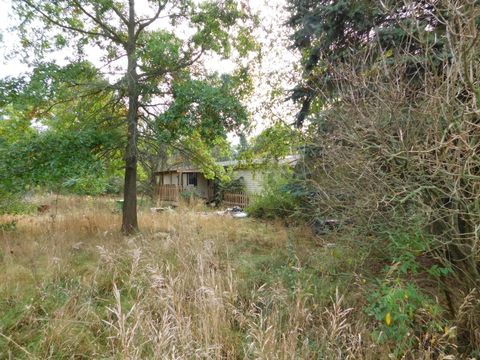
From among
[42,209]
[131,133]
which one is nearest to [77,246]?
[131,133]

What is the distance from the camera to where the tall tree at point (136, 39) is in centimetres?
552

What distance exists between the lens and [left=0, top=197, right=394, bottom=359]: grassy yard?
6.27ft

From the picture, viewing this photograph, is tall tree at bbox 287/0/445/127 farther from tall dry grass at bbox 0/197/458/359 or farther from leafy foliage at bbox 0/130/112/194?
leafy foliage at bbox 0/130/112/194

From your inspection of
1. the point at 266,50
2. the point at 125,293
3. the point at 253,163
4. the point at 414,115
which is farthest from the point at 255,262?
the point at 266,50

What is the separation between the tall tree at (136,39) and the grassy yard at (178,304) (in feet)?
9.00

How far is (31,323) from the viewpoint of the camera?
2.52 m

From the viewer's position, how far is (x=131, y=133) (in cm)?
573

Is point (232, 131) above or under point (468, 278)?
above

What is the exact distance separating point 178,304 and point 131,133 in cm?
436

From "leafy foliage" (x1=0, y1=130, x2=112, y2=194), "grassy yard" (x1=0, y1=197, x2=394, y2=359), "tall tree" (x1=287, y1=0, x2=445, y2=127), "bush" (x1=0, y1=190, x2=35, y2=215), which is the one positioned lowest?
"grassy yard" (x1=0, y1=197, x2=394, y2=359)

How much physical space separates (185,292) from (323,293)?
1.50m

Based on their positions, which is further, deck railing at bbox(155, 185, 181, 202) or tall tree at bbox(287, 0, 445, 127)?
deck railing at bbox(155, 185, 181, 202)

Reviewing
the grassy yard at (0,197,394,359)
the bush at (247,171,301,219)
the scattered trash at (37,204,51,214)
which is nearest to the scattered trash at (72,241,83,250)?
the grassy yard at (0,197,394,359)

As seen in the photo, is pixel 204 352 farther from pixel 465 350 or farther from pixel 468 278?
pixel 468 278
